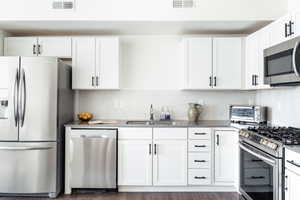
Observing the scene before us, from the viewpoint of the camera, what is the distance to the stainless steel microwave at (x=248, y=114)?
3.46 metres

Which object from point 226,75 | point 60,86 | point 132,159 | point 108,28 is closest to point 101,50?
point 108,28

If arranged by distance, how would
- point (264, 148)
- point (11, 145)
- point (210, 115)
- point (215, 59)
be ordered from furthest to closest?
point (210, 115), point (215, 59), point (11, 145), point (264, 148)

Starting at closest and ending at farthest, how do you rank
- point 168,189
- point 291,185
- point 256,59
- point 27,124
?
point 291,185
point 27,124
point 256,59
point 168,189

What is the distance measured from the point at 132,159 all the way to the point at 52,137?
41.9 inches

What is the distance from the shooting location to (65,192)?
11.2ft

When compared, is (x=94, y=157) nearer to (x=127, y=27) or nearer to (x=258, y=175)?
(x=127, y=27)

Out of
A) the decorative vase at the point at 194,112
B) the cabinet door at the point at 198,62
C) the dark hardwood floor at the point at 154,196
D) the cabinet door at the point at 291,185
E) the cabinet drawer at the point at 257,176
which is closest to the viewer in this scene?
the cabinet door at the point at 291,185

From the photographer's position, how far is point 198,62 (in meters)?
3.71

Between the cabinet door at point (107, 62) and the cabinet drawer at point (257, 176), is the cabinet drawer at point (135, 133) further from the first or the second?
the cabinet drawer at point (257, 176)

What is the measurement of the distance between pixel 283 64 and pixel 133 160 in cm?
212

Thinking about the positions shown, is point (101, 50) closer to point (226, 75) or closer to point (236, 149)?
point (226, 75)
